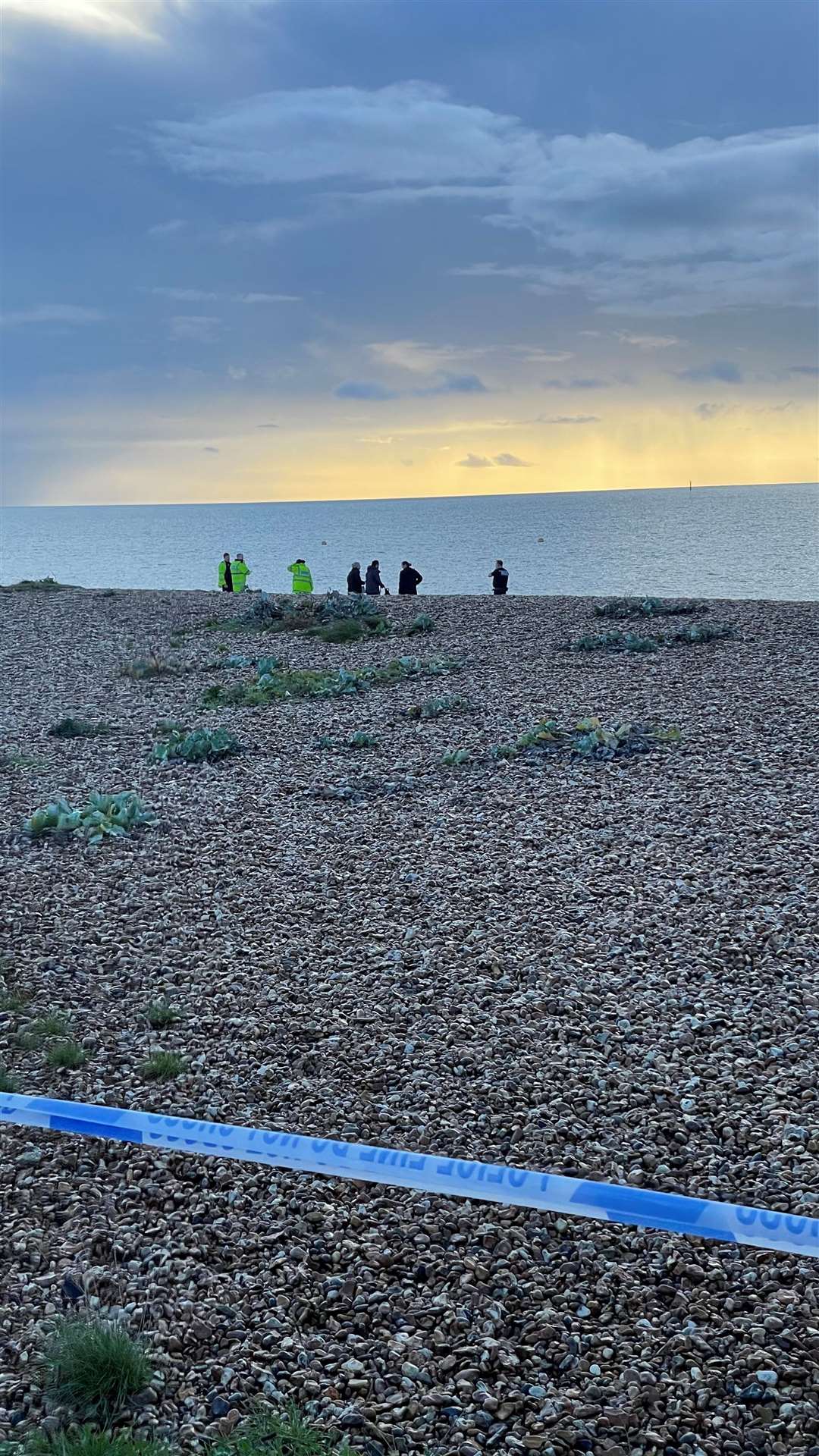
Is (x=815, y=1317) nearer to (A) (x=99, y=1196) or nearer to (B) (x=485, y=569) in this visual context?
(A) (x=99, y=1196)

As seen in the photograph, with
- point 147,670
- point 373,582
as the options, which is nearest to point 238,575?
point 373,582

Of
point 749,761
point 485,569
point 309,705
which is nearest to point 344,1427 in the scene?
point 749,761

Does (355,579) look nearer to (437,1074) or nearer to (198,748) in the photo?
(198,748)

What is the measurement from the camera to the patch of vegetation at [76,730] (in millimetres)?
12328

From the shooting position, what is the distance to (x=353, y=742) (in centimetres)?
1120

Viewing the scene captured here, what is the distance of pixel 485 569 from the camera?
8100 centimetres

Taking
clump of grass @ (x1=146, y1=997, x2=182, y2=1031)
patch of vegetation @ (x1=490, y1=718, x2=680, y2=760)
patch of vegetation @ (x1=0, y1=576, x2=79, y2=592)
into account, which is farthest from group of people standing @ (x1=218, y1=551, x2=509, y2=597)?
clump of grass @ (x1=146, y1=997, x2=182, y2=1031)

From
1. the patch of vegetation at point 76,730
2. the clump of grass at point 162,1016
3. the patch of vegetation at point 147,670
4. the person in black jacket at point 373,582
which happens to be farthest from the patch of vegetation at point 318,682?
the person in black jacket at point 373,582

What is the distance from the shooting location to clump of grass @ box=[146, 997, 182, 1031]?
5613mm

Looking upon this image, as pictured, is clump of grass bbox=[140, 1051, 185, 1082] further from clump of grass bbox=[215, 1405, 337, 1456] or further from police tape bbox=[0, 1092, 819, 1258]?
clump of grass bbox=[215, 1405, 337, 1456]

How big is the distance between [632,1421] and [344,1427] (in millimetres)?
836

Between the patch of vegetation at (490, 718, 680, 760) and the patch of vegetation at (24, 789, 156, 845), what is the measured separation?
3.43 meters

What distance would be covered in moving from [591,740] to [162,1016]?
5763 millimetres

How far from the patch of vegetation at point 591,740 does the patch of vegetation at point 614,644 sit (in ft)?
15.6
